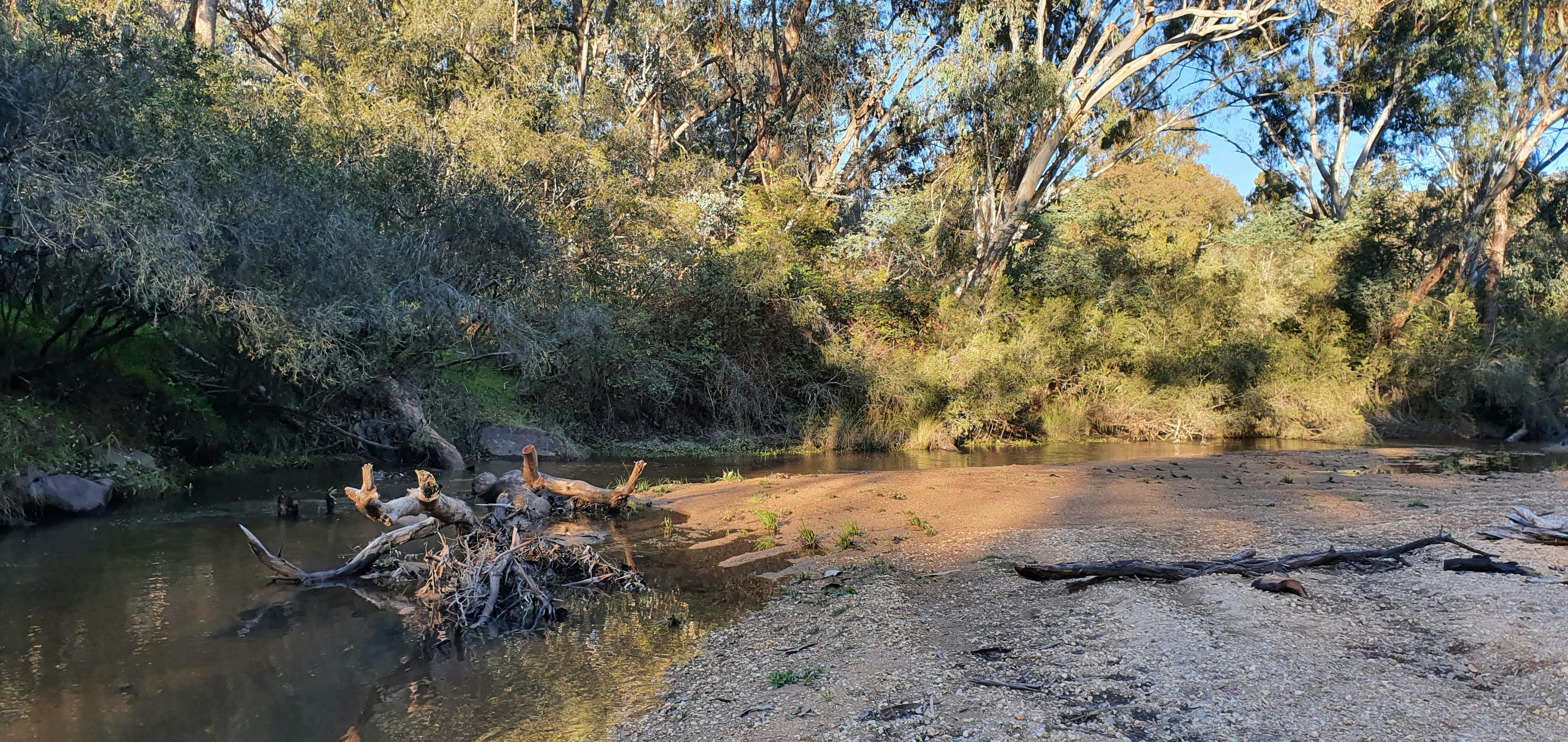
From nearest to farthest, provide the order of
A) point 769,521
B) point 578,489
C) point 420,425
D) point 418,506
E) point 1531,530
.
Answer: point 1531,530 → point 418,506 → point 769,521 → point 578,489 → point 420,425

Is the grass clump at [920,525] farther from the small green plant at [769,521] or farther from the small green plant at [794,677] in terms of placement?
the small green plant at [794,677]

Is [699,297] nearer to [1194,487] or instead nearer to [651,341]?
[651,341]

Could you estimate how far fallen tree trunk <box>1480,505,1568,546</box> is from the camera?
6.75 metres

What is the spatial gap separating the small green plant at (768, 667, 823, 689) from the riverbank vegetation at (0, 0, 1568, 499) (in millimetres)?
8910

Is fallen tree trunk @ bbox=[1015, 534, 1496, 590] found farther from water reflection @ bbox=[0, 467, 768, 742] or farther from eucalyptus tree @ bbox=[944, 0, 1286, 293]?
eucalyptus tree @ bbox=[944, 0, 1286, 293]

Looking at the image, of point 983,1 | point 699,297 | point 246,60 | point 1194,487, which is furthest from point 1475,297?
point 246,60

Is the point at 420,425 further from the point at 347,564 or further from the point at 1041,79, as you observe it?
the point at 1041,79

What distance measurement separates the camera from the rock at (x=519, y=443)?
17484 millimetres

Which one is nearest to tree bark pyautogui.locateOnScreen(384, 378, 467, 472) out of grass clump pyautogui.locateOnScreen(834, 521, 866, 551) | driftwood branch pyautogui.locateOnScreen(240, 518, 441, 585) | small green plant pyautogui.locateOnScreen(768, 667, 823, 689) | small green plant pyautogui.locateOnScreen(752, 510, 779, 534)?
small green plant pyautogui.locateOnScreen(752, 510, 779, 534)

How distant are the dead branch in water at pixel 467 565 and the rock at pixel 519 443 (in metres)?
8.44

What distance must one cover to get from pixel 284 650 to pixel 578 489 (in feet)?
16.3

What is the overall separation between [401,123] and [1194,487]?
52.4ft

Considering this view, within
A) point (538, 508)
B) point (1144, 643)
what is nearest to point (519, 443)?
point (538, 508)

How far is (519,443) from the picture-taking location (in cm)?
1775
